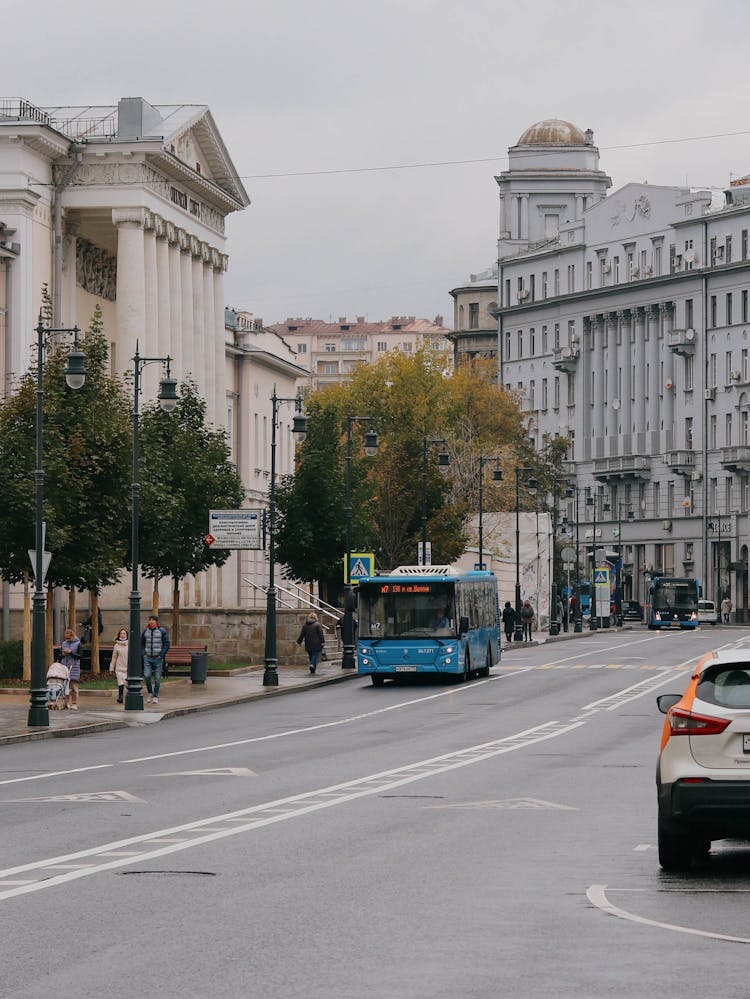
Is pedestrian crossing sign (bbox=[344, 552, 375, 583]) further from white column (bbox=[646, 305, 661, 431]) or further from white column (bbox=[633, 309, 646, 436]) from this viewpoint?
white column (bbox=[633, 309, 646, 436])

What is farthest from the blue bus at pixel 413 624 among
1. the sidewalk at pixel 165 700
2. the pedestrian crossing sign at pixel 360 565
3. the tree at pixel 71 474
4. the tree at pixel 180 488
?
the pedestrian crossing sign at pixel 360 565

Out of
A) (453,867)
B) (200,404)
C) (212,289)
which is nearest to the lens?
(453,867)

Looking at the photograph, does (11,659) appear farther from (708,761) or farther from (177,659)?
(708,761)

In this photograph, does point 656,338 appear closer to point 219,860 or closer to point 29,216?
point 29,216

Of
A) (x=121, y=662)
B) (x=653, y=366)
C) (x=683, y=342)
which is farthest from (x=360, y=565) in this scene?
(x=653, y=366)

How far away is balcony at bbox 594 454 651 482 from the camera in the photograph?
13800cm

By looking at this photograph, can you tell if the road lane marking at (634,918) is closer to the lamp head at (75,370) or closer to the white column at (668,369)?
the lamp head at (75,370)

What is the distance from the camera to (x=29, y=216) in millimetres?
64875

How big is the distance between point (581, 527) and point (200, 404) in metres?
81.9

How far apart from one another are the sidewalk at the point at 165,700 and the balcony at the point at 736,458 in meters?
69.1

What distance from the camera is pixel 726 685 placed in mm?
14547

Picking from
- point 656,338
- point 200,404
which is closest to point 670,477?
point 656,338

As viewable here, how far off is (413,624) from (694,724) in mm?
37800

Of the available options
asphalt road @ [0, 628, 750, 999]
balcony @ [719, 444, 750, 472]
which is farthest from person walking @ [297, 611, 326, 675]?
balcony @ [719, 444, 750, 472]
